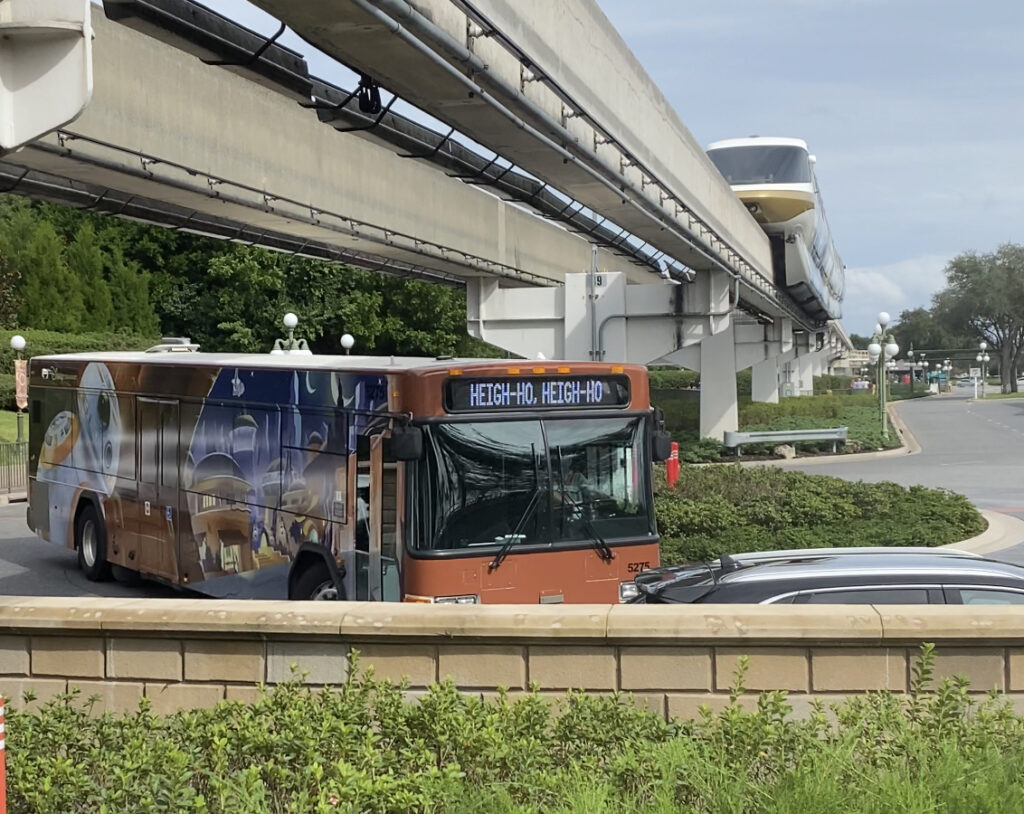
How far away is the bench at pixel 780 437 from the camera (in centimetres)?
3912

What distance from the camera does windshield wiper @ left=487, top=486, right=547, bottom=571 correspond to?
10.5m

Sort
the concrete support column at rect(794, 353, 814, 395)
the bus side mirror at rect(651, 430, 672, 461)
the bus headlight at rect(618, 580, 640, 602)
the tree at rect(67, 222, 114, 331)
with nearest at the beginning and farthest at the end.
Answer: the bus headlight at rect(618, 580, 640, 602), the bus side mirror at rect(651, 430, 672, 461), the tree at rect(67, 222, 114, 331), the concrete support column at rect(794, 353, 814, 395)

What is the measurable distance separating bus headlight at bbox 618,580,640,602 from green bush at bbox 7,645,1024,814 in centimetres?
341

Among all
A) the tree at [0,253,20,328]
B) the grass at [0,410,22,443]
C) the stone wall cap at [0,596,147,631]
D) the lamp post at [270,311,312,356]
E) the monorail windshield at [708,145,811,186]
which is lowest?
the stone wall cap at [0,596,147,631]

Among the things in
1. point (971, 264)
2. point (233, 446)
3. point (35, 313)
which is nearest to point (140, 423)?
point (233, 446)

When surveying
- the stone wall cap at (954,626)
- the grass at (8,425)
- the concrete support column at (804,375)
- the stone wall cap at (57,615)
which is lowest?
the stone wall cap at (954,626)

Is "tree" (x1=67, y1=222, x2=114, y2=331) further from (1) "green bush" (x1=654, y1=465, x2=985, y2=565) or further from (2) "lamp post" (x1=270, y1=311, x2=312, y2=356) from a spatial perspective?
(1) "green bush" (x1=654, y1=465, x2=985, y2=565)

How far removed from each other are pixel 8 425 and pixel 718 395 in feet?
78.4

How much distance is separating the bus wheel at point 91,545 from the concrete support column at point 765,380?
51.5 meters

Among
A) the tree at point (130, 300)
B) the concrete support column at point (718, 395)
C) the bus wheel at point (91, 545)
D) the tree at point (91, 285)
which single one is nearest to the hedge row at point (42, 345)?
the tree at point (91, 285)

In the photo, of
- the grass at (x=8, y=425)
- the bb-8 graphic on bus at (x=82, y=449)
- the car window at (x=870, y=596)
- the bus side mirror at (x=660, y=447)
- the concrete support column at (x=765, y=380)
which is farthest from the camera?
the concrete support column at (x=765, y=380)

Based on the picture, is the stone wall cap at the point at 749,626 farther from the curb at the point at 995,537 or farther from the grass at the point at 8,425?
the grass at the point at 8,425

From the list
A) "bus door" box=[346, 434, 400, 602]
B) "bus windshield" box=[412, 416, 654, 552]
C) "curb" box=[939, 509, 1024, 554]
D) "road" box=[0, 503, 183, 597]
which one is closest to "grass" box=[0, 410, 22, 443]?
"road" box=[0, 503, 183, 597]

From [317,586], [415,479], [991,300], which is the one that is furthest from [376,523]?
[991,300]
